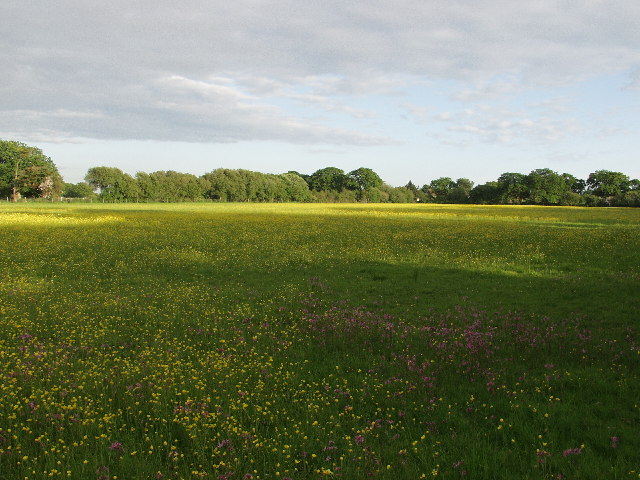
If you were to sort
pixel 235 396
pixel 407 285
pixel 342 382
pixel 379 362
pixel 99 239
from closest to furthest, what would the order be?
pixel 235 396 < pixel 342 382 < pixel 379 362 < pixel 407 285 < pixel 99 239

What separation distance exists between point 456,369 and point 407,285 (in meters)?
7.13

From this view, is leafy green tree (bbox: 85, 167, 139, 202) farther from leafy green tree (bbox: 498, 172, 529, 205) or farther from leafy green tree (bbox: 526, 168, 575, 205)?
leafy green tree (bbox: 526, 168, 575, 205)

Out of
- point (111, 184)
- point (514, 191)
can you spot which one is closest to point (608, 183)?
point (514, 191)

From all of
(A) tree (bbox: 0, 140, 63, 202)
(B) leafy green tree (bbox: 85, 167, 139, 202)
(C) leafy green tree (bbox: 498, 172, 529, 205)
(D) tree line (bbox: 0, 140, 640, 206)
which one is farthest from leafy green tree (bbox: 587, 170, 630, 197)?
(A) tree (bbox: 0, 140, 63, 202)

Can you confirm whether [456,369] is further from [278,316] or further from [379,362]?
[278,316]

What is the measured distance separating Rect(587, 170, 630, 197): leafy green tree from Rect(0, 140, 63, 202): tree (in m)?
166

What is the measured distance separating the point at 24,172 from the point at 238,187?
65623mm

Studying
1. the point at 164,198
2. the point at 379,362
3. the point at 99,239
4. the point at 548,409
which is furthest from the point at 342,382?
the point at 164,198

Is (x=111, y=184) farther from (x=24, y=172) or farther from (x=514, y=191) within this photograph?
(x=514, y=191)

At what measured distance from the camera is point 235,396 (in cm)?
707

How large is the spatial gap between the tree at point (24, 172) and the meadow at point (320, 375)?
10918 cm

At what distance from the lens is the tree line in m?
109

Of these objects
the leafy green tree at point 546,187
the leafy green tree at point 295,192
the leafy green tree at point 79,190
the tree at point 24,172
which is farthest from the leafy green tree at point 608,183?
the leafy green tree at point 79,190

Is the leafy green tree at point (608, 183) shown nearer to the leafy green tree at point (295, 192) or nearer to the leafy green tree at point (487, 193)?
the leafy green tree at point (487, 193)
